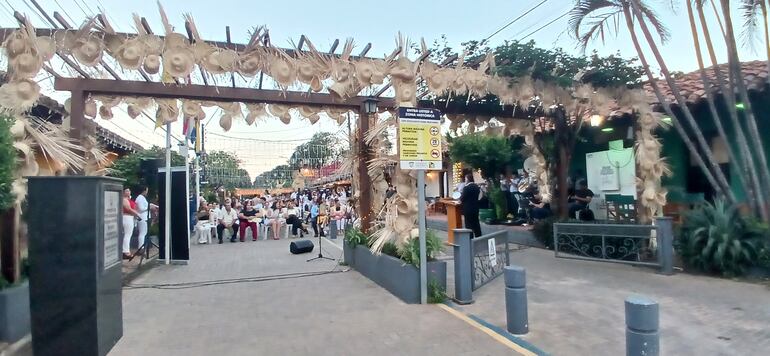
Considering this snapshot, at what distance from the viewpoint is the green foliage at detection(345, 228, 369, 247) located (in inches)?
363

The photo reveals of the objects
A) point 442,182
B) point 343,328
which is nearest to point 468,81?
point 343,328

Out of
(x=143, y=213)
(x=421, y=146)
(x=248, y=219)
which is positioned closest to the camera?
(x=421, y=146)

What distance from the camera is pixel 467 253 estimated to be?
6.47m

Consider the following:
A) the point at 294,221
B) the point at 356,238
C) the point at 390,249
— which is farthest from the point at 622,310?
the point at 294,221

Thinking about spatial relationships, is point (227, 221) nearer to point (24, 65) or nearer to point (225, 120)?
point (225, 120)

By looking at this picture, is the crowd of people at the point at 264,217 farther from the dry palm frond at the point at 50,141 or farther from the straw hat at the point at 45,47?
the straw hat at the point at 45,47

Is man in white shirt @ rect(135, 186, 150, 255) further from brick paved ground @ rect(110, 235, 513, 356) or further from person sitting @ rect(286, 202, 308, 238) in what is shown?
person sitting @ rect(286, 202, 308, 238)

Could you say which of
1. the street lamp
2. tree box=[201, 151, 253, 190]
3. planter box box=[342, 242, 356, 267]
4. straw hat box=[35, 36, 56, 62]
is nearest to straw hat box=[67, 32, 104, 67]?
straw hat box=[35, 36, 56, 62]

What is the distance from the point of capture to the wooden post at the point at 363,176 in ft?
27.9

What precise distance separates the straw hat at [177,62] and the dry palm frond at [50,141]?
1.53 metres

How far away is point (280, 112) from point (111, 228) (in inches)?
165

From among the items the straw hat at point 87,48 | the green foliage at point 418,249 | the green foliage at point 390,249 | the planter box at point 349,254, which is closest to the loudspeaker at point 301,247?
the planter box at point 349,254

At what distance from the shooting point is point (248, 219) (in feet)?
53.0

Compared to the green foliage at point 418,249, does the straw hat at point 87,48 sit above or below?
above
